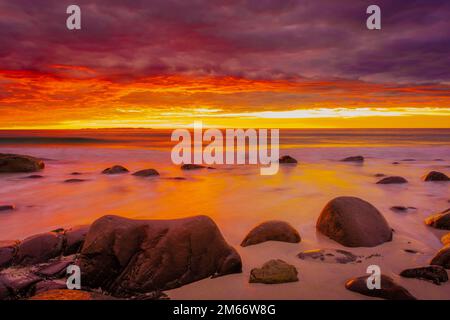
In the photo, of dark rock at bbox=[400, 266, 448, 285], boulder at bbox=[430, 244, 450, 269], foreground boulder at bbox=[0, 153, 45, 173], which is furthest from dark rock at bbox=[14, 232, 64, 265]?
foreground boulder at bbox=[0, 153, 45, 173]

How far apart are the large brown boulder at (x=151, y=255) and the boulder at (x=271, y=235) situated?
109cm

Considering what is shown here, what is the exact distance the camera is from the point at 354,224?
21.7 feet

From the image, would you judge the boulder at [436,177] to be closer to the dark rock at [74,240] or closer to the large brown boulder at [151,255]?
the large brown boulder at [151,255]

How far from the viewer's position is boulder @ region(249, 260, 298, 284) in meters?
5.04

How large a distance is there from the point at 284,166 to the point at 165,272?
48.4 ft

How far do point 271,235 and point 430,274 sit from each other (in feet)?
8.50

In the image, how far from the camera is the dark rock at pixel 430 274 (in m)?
4.89

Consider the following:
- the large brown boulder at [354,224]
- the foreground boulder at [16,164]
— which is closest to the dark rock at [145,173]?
the foreground boulder at [16,164]

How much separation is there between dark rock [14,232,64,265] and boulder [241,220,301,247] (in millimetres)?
3186

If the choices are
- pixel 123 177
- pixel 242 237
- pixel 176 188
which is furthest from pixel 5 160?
pixel 242 237

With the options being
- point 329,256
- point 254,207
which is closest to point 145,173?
point 254,207

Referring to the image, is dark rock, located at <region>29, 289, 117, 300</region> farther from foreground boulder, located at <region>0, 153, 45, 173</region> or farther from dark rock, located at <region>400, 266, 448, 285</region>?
foreground boulder, located at <region>0, 153, 45, 173</region>
